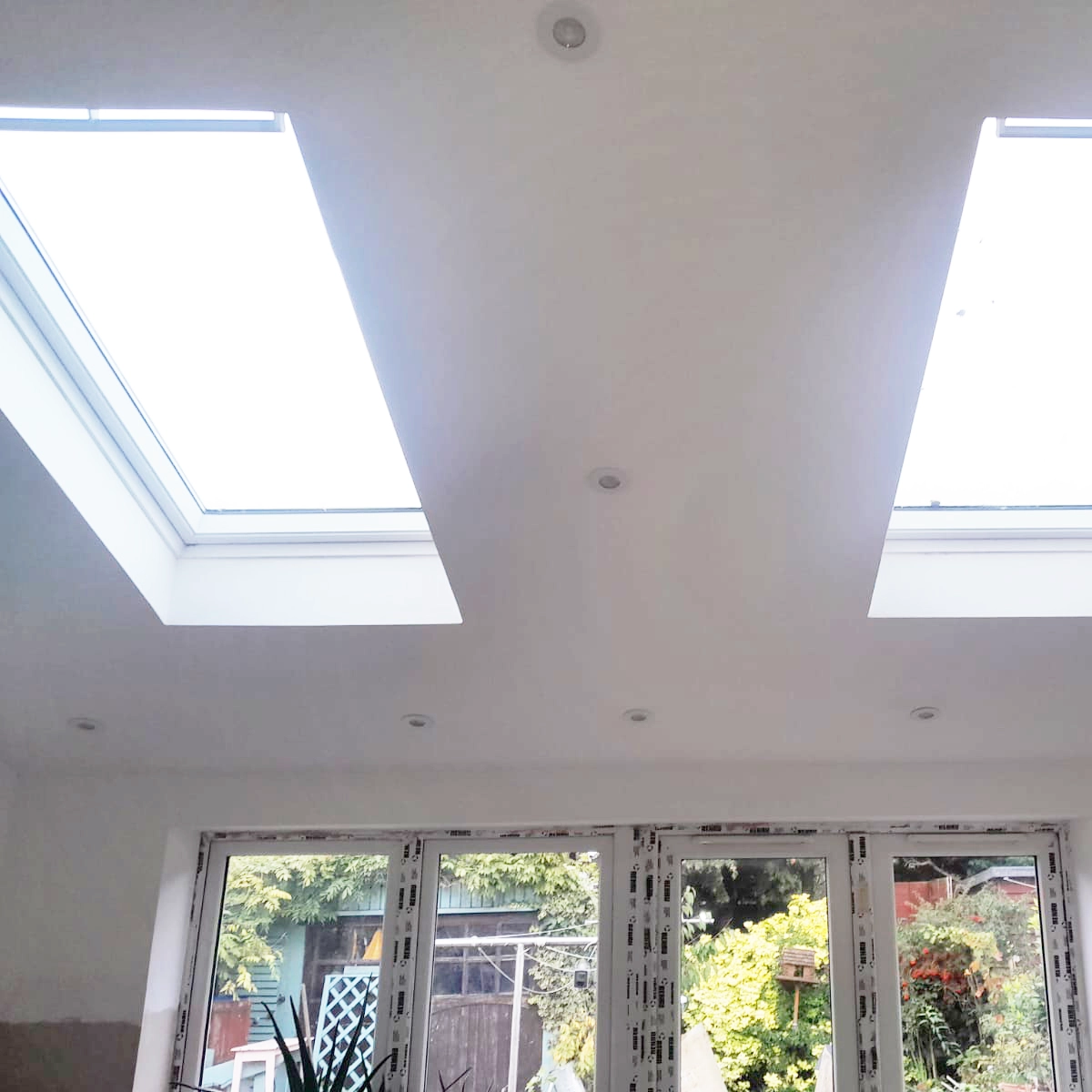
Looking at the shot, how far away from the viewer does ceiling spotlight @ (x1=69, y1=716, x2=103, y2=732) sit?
4617 mm

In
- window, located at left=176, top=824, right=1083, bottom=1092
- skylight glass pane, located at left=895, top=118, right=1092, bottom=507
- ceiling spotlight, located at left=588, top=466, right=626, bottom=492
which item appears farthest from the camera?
window, located at left=176, top=824, right=1083, bottom=1092

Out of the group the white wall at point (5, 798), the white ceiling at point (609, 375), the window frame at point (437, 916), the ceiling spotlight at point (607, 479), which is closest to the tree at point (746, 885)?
the window frame at point (437, 916)

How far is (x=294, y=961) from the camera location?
5008mm

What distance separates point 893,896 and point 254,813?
2737 millimetres

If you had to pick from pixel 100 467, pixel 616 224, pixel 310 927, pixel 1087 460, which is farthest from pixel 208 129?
pixel 310 927

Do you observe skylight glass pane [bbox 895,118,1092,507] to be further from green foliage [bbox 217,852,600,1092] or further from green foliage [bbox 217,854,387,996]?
green foliage [bbox 217,854,387,996]

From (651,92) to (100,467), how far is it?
221 centimetres

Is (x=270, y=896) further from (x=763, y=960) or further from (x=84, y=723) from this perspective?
(x=763, y=960)

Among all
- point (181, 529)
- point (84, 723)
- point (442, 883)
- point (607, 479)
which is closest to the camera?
point (607, 479)

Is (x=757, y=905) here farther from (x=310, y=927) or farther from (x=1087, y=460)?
(x=1087, y=460)

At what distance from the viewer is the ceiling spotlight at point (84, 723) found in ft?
15.1

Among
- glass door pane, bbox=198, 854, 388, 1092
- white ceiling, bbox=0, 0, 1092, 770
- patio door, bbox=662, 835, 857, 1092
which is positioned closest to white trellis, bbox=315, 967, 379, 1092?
glass door pane, bbox=198, 854, 388, 1092

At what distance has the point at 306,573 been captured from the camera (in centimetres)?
402

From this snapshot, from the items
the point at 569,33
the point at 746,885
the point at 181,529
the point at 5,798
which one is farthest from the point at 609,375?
the point at 5,798
